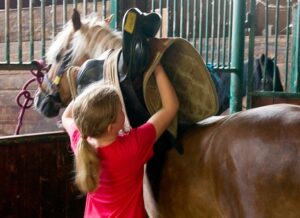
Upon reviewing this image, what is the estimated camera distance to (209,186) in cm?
137

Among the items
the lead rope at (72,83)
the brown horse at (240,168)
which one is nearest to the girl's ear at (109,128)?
the brown horse at (240,168)

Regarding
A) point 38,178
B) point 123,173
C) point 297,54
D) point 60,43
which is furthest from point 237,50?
point 123,173

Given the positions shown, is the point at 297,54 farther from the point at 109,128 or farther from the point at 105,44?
the point at 109,128

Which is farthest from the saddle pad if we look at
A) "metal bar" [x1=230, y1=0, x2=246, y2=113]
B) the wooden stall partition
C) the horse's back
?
"metal bar" [x1=230, y1=0, x2=246, y2=113]

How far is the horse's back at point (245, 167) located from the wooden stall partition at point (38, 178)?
2.82 ft

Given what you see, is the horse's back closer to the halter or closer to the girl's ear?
the girl's ear

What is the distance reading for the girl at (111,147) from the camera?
54.4 inches

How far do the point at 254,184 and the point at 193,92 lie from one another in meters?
0.47

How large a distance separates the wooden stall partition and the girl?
63 centimetres

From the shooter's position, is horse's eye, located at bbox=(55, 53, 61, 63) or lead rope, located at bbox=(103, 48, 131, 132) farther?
horse's eye, located at bbox=(55, 53, 61, 63)

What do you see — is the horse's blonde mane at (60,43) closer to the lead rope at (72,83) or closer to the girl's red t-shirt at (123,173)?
the lead rope at (72,83)

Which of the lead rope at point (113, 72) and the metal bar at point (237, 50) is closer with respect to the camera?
the lead rope at point (113, 72)

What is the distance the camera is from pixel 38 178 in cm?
214

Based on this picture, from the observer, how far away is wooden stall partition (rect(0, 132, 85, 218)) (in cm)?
204
